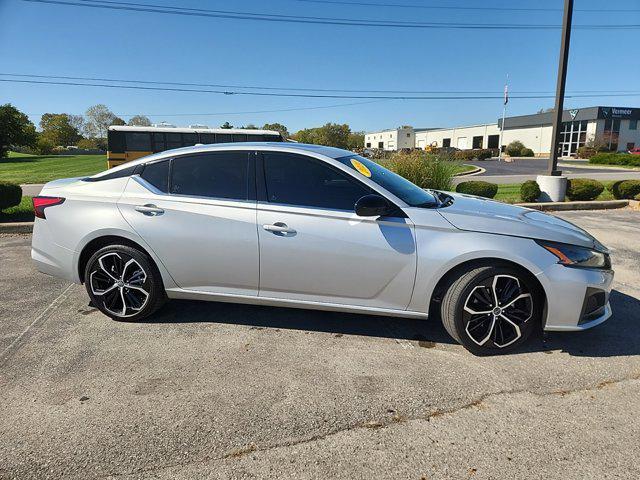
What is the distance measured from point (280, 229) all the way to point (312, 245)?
0.29 m

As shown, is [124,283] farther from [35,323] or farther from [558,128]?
[558,128]

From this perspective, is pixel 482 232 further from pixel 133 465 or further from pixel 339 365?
pixel 133 465

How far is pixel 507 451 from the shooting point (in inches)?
87.6

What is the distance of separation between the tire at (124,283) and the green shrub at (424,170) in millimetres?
7974

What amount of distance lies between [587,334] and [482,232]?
1453 millimetres

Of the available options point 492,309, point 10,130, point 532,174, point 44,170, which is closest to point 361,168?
point 492,309

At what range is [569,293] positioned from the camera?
10.0 feet

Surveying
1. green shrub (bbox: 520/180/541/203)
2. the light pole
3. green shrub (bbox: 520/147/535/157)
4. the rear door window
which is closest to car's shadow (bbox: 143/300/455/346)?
the rear door window

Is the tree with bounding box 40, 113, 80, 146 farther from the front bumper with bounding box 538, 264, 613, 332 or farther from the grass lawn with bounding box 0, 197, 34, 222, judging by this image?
the front bumper with bounding box 538, 264, 613, 332

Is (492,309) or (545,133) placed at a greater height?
(545,133)

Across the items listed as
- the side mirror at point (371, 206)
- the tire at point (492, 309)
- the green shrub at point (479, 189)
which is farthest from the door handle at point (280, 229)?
the green shrub at point (479, 189)

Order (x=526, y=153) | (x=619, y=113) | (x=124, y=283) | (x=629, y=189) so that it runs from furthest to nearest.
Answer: (x=526, y=153) → (x=619, y=113) → (x=629, y=189) → (x=124, y=283)

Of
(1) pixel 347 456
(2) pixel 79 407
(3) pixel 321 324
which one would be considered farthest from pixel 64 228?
(1) pixel 347 456

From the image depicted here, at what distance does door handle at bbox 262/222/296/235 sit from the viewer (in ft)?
10.9
